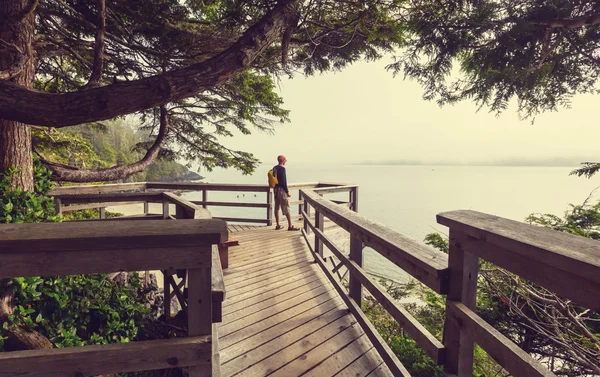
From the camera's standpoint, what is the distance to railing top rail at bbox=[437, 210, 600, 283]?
952 millimetres

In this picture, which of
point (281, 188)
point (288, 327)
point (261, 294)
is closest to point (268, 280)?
point (261, 294)

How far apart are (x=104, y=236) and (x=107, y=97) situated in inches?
92.3

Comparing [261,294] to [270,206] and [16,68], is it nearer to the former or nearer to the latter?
[270,206]

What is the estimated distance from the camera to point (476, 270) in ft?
5.07

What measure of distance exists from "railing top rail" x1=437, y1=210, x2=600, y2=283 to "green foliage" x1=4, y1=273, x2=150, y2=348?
368 cm

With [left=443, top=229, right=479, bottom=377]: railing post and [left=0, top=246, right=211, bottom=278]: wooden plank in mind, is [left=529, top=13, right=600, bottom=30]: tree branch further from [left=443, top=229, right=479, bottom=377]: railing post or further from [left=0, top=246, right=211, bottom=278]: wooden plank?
[left=0, top=246, right=211, bottom=278]: wooden plank

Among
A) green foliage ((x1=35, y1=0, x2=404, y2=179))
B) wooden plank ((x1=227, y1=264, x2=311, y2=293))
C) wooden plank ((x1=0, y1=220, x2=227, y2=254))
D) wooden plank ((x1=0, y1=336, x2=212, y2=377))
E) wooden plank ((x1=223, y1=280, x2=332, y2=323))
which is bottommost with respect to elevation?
wooden plank ((x1=227, y1=264, x2=311, y2=293))

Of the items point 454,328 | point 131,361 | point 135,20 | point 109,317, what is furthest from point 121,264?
point 135,20

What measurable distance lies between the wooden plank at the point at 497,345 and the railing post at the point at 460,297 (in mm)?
36

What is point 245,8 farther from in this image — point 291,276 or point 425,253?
point 425,253

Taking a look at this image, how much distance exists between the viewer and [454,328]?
63.2 inches

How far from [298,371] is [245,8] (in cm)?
596

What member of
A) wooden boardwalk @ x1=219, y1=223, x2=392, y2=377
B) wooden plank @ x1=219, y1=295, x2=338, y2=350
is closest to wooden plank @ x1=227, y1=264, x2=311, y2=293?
wooden boardwalk @ x1=219, y1=223, x2=392, y2=377

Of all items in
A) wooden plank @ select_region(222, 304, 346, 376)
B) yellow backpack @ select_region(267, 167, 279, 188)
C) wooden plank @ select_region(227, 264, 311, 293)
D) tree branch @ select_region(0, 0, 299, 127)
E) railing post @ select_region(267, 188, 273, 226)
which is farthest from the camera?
railing post @ select_region(267, 188, 273, 226)
